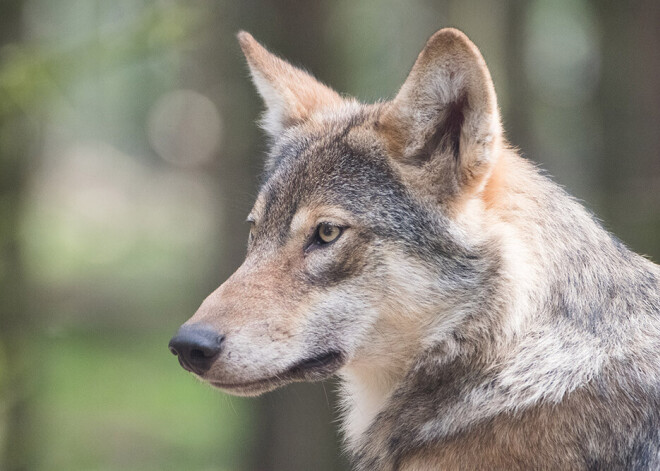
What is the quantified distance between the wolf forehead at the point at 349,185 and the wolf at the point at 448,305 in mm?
10

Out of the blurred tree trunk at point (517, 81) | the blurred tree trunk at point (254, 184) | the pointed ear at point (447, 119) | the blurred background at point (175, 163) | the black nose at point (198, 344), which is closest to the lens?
the black nose at point (198, 344)

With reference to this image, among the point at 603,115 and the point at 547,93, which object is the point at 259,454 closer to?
the point at 603,115

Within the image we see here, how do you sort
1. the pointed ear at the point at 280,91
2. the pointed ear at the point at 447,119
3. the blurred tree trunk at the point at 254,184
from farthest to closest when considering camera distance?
the blurred tree trunk at the point at 254,184 < the pointed ear at the point at 280,91 < the pointed ear at the point at 447,119

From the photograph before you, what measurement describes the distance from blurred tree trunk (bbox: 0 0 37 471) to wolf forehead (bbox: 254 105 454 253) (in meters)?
2.64

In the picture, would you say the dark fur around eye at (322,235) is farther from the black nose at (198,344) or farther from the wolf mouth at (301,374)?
the black nose at (198,344)

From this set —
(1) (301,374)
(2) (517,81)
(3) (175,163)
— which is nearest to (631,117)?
(2) (517,81)

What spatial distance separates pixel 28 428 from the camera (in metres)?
7.47

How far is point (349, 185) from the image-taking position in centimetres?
386

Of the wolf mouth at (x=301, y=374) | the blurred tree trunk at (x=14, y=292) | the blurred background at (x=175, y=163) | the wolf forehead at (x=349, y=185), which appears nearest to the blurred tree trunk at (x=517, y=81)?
the blurred background at (x=175, y=163)

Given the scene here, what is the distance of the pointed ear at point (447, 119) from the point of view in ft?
11.3

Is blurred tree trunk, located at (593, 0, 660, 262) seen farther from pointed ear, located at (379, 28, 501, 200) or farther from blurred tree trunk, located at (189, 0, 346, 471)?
pointed ear, located at (379, 28, 501, 200)

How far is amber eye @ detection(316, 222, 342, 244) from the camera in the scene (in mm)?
3735

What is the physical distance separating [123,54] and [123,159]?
14.9m

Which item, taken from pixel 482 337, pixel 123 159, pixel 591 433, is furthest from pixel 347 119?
pixel 123 159
